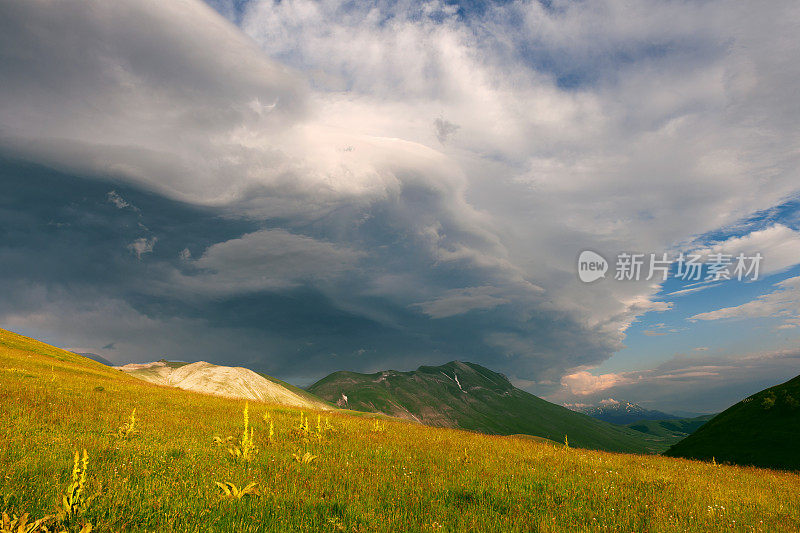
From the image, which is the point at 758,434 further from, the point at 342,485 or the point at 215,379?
the point at 215,379

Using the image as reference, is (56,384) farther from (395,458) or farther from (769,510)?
(769,510)

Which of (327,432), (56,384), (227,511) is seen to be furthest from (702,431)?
(56,384)

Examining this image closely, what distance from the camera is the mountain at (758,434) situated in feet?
84.5

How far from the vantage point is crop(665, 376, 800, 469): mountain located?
2577 centimetres

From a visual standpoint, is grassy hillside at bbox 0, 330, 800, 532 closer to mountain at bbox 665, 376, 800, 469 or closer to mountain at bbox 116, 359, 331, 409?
mountain at bbox 665, 376, 800, 469

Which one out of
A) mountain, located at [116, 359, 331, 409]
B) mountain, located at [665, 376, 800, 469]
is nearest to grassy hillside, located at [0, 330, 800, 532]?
mountain, located at [665, 376, 800, 469]

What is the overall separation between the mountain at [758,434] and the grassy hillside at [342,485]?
1886cm

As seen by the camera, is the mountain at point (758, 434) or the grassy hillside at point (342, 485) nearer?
the grassy hillside at point (342, 485)

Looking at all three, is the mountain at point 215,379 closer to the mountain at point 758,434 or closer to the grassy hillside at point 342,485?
the mountain at point 758,434

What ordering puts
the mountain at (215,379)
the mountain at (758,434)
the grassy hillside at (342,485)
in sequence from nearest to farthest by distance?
the grassy hillside at (342,485)
the mountain at (758,434)
the mountain at (215,379)

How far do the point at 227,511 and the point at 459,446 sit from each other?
8803mm

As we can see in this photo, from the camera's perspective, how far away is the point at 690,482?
10320 mm

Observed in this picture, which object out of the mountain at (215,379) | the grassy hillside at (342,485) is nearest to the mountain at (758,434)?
the grassy hillside at (342,485)

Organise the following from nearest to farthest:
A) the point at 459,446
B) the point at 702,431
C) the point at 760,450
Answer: the point at 459,446 → the point at 760,450 → the point at 702,431
